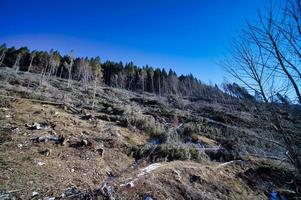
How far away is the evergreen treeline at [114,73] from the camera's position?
61469mm

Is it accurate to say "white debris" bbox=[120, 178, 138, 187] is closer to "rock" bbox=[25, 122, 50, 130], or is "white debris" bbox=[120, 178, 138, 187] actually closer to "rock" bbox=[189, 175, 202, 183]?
"rock" bbox=[189, 175, 202, 183]

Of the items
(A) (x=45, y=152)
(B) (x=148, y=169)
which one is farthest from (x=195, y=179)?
(A) (x=45, y=152)

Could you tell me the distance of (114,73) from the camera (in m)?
71.7

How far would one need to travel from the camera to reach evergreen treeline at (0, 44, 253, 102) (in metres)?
61.5

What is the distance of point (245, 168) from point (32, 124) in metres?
11.2

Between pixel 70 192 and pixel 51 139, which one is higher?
pixel 51 139

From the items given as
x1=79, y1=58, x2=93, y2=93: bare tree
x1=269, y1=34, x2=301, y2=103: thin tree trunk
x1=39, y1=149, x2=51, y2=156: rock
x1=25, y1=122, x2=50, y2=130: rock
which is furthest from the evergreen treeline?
x1=269, y1=34, x2=301, y2=103: thin tree trunk

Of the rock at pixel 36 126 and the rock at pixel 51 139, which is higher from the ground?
the rock at pixel 36 126

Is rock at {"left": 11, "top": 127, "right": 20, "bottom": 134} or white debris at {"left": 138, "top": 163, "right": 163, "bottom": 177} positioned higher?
white debris at {"left": 138, "top": 163, "right": 163, "bottom": 177}

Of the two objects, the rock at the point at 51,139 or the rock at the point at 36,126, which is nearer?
the rock at the point at 51,139

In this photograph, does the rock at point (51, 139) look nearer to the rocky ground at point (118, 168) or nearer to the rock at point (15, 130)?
the rocky ground at point (118, 168)

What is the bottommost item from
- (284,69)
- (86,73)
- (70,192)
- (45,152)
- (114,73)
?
(70,192)

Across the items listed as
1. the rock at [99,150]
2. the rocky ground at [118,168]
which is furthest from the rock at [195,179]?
the rock at [99,150]

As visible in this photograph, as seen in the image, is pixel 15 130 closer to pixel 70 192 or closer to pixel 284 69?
pixel 70 192
